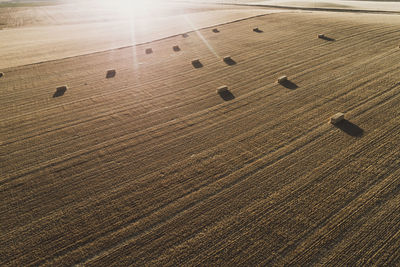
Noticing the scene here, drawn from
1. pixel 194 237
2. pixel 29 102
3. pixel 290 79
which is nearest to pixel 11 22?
pixel 29 102

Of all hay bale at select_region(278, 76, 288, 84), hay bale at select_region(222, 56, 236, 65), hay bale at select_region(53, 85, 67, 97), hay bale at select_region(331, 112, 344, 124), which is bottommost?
hay bale at select_region(53, 85, 67, 97)

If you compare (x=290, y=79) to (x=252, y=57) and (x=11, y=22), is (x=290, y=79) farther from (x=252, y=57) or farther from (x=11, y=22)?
(x=11, y=22)

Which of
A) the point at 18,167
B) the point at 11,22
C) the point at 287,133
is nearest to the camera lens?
the point at 18,167

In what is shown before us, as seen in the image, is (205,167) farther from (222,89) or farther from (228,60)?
(228,60)

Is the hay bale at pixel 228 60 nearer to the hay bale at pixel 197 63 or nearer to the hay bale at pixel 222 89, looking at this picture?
the hay bale at pixel 197 63

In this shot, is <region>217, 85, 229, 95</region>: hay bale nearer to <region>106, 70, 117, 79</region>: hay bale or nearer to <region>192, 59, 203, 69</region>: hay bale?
<region>192, 59, 203, 69</region>: hay bale

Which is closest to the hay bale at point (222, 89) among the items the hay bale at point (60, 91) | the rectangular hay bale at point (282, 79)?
the rectangular hay bale at point (282, 79)

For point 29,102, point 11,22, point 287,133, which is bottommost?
point 11,22

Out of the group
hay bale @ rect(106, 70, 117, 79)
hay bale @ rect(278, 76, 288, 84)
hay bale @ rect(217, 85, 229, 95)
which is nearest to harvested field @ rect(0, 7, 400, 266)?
hay bale @ rect(278, 76, 288, 84)

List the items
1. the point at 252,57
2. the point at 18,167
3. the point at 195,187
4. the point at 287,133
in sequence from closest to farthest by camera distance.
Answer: the point at 195,187
the point at 18,167
the point at 287,133
the point at 252,57
